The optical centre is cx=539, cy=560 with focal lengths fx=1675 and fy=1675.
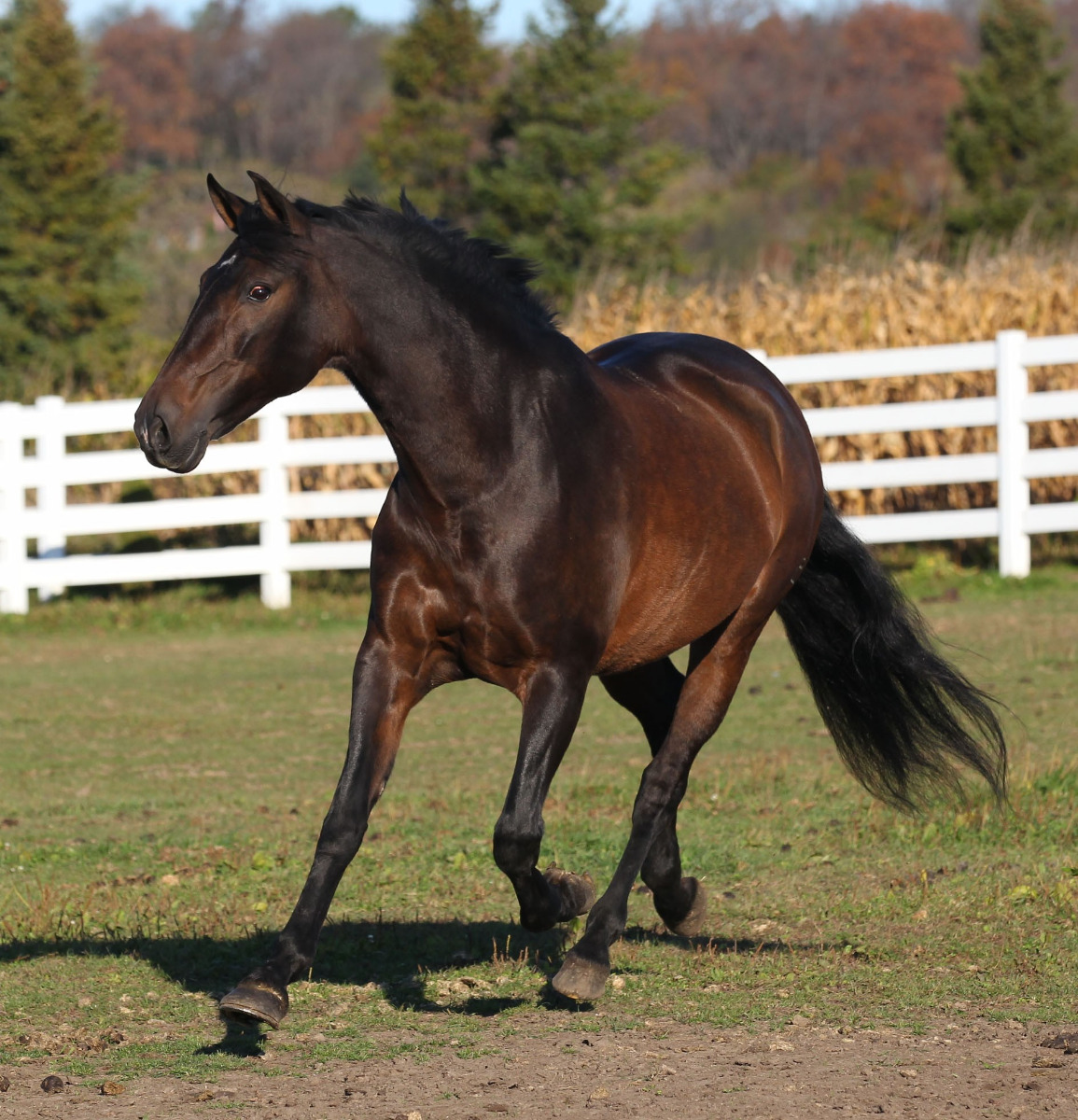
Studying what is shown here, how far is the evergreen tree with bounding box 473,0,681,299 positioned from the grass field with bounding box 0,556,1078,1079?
84.4 ft

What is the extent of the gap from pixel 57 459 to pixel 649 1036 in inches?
420

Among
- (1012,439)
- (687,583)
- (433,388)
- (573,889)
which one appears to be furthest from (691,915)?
(1012,439)

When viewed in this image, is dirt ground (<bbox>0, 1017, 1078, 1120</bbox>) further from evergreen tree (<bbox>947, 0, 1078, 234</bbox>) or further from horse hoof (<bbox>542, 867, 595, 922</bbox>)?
evergreen tree (<bbox>947, 0, 1078, 234</bbox>)

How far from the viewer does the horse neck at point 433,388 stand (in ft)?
14.3

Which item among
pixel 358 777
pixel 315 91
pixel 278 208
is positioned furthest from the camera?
pixel 315 91

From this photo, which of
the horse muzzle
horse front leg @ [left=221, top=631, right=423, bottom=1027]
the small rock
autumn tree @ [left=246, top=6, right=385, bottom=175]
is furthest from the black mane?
autumn tree @ [left=246, top=6, right=385, bottom=175]

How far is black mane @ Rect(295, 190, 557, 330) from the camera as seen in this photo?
4414 mm

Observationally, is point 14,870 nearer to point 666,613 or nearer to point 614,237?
point 666,613

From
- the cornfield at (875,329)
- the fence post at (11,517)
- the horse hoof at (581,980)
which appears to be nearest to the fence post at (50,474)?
the fence post at (11,517)

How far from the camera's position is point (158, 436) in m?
4.02

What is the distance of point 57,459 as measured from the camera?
14.0m

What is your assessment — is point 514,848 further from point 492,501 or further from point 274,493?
point 274,493

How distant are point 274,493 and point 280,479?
4.9 inches

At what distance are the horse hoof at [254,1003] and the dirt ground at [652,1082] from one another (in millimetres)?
190
